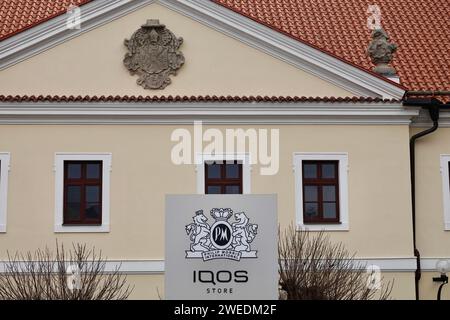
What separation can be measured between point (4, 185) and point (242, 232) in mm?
8115

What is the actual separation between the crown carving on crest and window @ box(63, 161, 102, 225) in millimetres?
6942

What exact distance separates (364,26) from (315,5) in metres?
1.77

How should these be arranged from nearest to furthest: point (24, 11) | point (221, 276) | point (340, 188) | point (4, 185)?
point (221, 276) → point (4, 185) → point (340, 188) → point (24, 11)

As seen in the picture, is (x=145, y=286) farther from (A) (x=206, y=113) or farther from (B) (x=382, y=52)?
(B) (x=382, y=52)

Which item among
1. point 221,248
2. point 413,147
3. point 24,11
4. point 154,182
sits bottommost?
point 221,248

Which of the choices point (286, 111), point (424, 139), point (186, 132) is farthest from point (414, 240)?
point (186, 132)

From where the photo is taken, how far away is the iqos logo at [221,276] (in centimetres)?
1360

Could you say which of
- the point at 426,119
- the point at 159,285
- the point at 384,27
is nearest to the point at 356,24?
the point at 384,27

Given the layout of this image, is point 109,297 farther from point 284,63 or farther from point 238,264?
point 284,63

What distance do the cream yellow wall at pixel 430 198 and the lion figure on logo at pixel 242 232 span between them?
27.8 feet

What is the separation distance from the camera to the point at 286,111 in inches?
823

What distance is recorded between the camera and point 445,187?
21.7 m

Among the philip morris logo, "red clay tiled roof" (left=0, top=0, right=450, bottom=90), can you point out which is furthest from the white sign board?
"red clay tiled roof" (left=0, top=0, right=450, bottom=90)

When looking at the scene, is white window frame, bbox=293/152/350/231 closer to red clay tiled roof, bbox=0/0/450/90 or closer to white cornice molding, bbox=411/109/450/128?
white cornice molding, bbox=411/109/450/128
